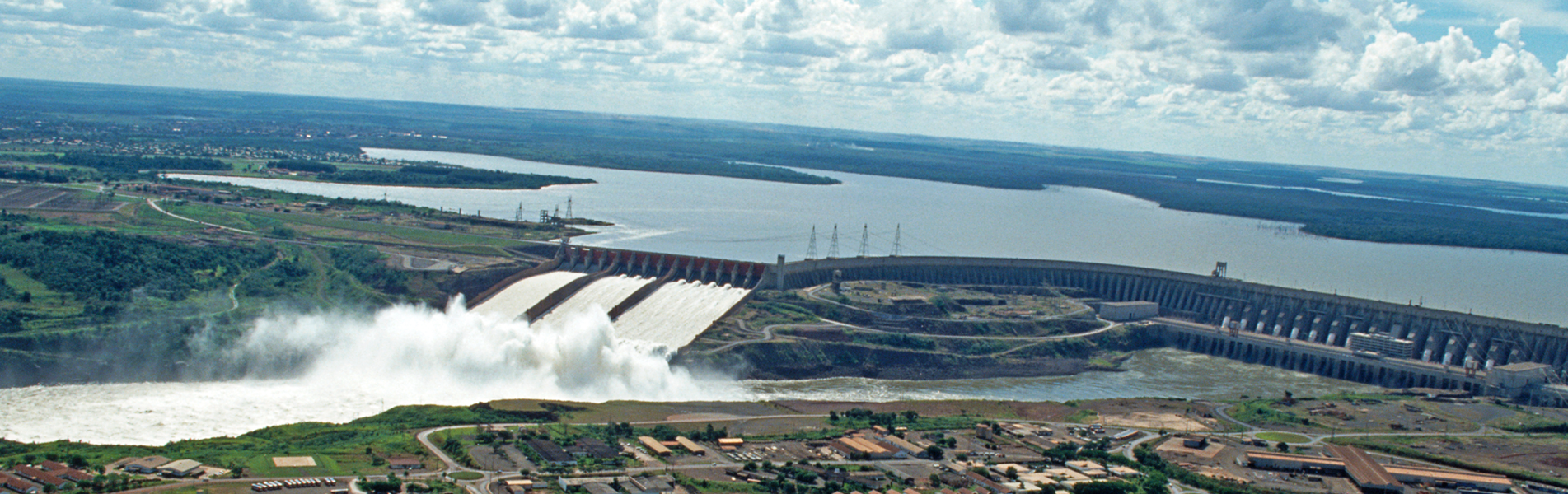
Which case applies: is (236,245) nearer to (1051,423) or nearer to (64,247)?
(64,247)

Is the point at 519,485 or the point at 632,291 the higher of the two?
the point at 632,291

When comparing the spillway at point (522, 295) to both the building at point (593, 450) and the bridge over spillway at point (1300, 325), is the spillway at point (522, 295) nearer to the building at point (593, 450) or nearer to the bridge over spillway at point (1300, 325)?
the bridge over spillway at point (1300, 325)

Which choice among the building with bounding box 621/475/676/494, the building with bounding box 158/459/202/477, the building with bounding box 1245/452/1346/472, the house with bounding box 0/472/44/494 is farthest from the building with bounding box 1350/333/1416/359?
the house with bounding box 0/472/44/494

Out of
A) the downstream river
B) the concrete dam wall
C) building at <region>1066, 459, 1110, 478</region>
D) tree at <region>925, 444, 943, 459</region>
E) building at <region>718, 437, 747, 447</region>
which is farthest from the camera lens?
the concrete dam wall

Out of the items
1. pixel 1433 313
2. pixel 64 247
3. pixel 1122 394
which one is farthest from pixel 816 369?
pixel 64 247

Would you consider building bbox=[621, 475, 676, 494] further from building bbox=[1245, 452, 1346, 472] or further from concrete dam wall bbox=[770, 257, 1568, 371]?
concrete dam wall bbox=[770, 257, 1568, 371]

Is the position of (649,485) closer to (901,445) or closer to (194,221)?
(901,445)

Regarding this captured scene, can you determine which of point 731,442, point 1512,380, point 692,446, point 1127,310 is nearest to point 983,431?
point 731,442
